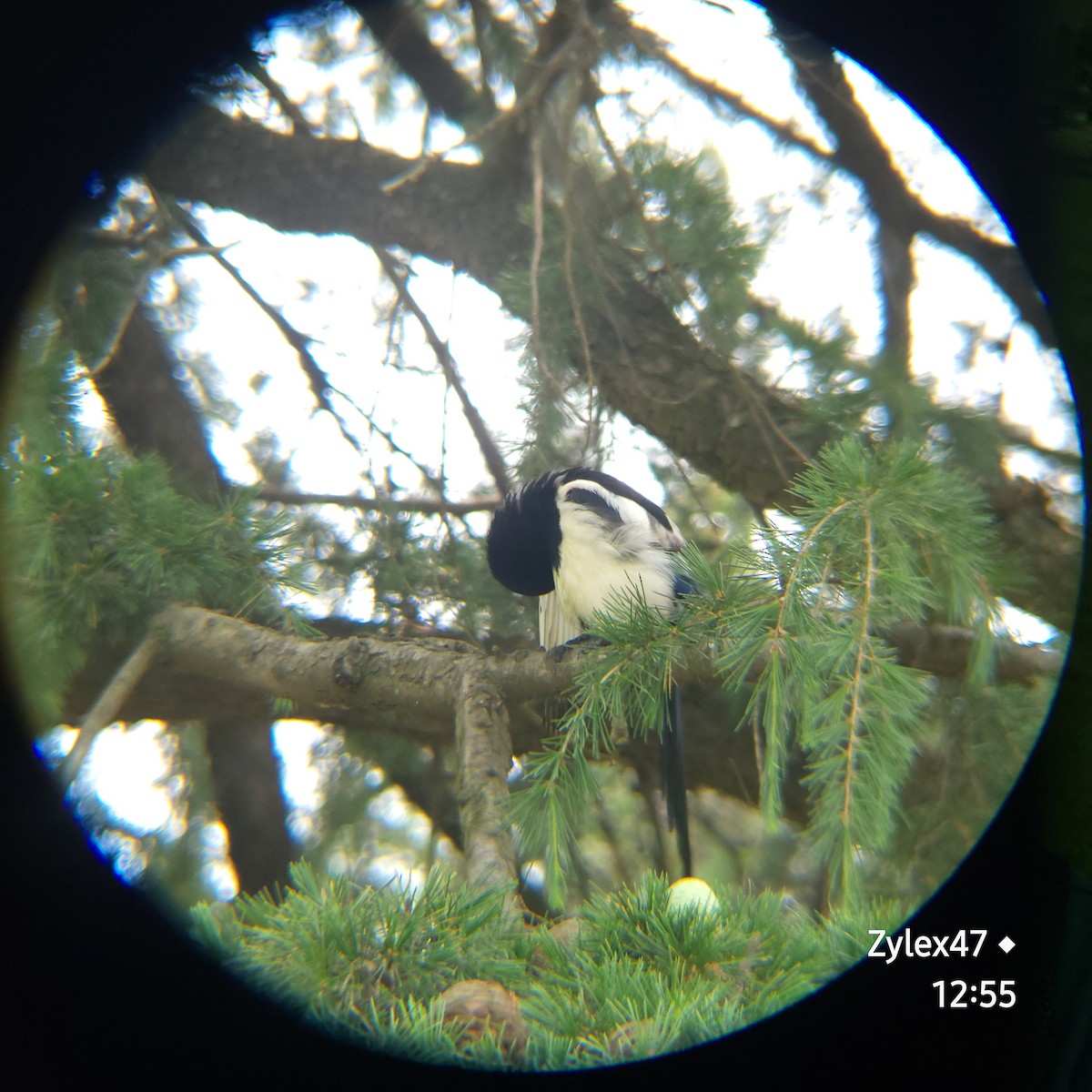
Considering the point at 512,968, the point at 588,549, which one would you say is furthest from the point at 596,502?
the point at 512,968

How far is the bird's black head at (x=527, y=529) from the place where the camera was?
1131 millimetres

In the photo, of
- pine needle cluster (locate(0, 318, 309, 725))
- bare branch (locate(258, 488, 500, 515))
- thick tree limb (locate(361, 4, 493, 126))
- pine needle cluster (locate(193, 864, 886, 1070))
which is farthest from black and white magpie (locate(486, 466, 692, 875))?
thick tree limb (locate(361, 4, 493, 126))

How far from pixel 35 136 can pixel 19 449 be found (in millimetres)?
285

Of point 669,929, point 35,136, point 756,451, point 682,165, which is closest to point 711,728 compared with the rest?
point 756,451

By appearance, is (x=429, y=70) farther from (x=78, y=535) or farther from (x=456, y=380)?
(x=78, y=535)

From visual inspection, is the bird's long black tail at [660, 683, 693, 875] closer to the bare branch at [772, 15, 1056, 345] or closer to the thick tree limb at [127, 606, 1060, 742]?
the thick tree limb at [127, 606, 1060, 742]

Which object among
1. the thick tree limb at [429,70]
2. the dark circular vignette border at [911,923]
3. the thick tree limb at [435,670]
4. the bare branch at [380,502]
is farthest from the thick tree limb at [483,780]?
the thick tree limb at [429,70]

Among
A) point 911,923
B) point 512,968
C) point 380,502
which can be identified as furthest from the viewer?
point 380,502

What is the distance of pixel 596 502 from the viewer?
43.5 inches

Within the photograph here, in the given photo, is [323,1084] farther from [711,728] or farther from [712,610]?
[711,728]

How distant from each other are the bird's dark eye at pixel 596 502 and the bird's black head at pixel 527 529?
32 mm

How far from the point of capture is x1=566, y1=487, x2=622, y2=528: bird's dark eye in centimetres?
110

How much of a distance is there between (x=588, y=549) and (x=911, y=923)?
1.85ft

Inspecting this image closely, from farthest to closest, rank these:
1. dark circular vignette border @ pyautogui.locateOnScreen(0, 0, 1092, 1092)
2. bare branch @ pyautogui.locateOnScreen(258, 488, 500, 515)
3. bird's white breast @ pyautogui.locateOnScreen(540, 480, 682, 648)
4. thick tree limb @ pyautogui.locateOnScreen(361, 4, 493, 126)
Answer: thick tree limb @ pyautogui.locateOnScreen(361, 4, 493, 126) < bare branch @ pyautogui.locateOnScreen(258, 488, 500, 515) < bird's white breast @ pyautogui.locateOnScreen(540, 480, 682, 648) < dark circular vignette border @ pyautogui.locateOnScreen(0, 0, 1092, 1092)
